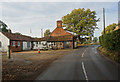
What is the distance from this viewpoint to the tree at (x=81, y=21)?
3597 cm

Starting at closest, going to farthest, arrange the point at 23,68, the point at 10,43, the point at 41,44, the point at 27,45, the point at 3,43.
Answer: the point at 23,68
the point at 10,43
the point at 3,43
the point at 27,45
the point at 41,44

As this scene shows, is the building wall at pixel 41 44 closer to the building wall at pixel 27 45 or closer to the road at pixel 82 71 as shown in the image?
the building wall at pixel 27 45

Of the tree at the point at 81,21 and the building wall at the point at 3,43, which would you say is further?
the tree at the point at 81,21

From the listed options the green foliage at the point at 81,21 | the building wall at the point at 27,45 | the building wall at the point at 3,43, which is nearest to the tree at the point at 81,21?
the green foliage at the point at 81,21

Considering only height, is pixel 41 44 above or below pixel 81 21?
below

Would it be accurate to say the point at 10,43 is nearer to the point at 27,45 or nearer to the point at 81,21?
the point at 27,45

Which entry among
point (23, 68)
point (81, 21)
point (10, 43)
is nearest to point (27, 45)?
point (10, 43)

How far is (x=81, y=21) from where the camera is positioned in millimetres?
35344

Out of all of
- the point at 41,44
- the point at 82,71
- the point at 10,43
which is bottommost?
the point at 82,71

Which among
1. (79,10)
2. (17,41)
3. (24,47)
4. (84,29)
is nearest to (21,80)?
(17,41)

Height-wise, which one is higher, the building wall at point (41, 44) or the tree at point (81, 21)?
the tree at point (81, 21)

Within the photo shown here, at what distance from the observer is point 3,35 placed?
2117 centimetres

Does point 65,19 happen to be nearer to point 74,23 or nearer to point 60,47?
point 74,23

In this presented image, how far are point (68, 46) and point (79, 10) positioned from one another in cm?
2091
